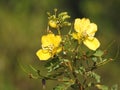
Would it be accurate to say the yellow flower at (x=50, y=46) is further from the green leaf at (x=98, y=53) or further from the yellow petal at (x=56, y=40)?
the green leaf at (x=98, y=53)

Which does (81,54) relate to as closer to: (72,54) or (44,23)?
(72,54)

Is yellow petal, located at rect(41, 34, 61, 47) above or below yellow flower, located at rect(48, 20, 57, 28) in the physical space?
below

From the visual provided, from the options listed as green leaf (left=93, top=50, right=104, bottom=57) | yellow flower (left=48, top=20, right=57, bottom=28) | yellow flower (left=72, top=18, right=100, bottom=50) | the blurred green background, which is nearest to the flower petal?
yellow flower (left=72, top=18, right=100, bottom=50)

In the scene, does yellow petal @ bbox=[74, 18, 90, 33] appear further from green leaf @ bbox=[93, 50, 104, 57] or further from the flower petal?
green leaf @ bbox=[93, 50, 104, 57]

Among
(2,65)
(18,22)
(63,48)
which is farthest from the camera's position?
(18,22)

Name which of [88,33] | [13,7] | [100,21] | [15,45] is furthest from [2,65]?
[88,33]

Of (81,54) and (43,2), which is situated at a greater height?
(43,2)
